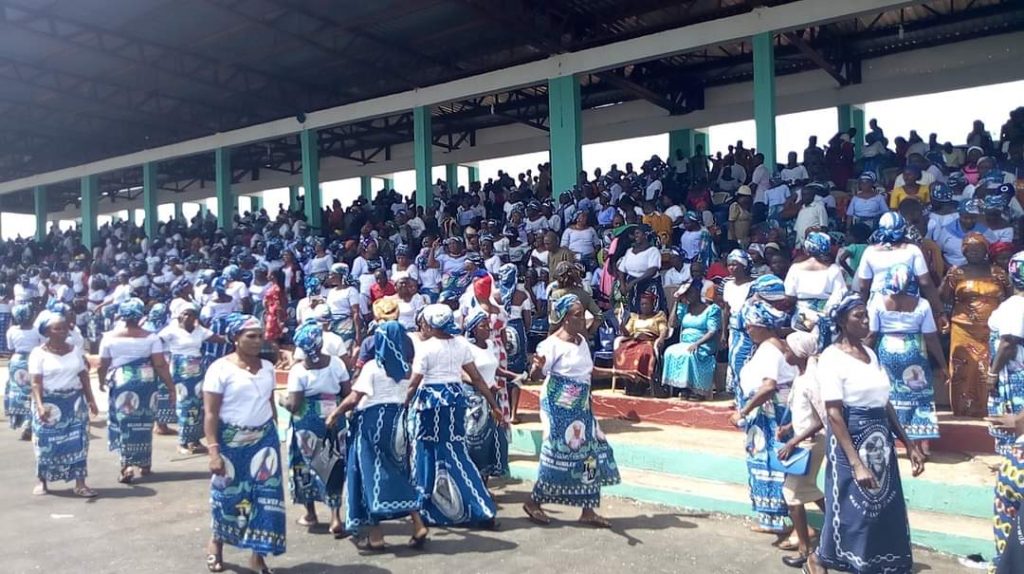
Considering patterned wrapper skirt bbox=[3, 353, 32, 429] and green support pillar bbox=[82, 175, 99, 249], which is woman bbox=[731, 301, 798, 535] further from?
green support pillar bbox=[82, 175, 99, 249]

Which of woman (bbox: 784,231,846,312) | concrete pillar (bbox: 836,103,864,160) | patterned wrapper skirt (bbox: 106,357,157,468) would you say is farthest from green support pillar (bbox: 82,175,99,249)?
woman (bbox: 784,231,846,312)

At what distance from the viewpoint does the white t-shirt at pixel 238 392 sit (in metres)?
4.66

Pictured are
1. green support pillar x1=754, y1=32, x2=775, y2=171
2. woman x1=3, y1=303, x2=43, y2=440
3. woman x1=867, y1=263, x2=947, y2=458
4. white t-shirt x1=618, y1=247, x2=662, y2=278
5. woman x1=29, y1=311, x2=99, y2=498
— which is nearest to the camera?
woman x1=867, y1=263, x2=947, y2=458

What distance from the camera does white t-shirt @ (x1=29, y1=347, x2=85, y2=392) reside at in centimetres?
673

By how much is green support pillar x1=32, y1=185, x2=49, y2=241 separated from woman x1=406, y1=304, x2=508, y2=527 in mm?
26065

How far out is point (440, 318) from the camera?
17.7 feet

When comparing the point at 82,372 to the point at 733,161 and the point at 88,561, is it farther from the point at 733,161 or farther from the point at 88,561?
the point at 733,161

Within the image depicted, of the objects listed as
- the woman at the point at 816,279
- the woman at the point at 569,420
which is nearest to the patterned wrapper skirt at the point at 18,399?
the woman at the point at 569,420

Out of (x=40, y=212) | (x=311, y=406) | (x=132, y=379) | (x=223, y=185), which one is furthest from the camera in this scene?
(x=40, y=212)

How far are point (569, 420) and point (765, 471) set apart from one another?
4.22 feet

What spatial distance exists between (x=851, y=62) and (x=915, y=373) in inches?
532

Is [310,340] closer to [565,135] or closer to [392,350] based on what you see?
[392,350]

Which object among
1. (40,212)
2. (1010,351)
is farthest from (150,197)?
(1010,351)

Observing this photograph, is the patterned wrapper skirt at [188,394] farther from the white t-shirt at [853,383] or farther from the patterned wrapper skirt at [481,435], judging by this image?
the white t-shirt at [853,383]
